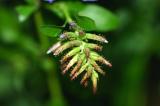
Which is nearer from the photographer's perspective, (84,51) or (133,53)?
(84,51)

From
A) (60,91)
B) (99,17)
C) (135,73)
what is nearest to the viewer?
(99,17)

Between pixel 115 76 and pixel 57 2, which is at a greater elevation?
pixel 57 2

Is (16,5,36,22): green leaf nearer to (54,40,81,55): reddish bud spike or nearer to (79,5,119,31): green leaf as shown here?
(79,5,119,31): green leaf

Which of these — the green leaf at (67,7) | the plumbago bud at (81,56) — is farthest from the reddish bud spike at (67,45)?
the green leaf at (67,7)

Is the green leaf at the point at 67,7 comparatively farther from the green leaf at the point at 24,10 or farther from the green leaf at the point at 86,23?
the green leaf at the point at 86,23

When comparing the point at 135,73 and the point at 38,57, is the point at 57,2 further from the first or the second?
the point at 135,73

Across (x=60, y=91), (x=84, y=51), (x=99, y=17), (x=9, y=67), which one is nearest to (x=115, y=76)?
(x=60, y=91)

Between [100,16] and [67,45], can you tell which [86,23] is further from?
[100,16]

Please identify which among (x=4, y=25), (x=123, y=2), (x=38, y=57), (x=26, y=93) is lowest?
(x=26, y=93)

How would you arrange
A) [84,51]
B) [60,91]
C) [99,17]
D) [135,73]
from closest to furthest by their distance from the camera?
[84,51] → [99,17] → [60,91] → [135,73]
